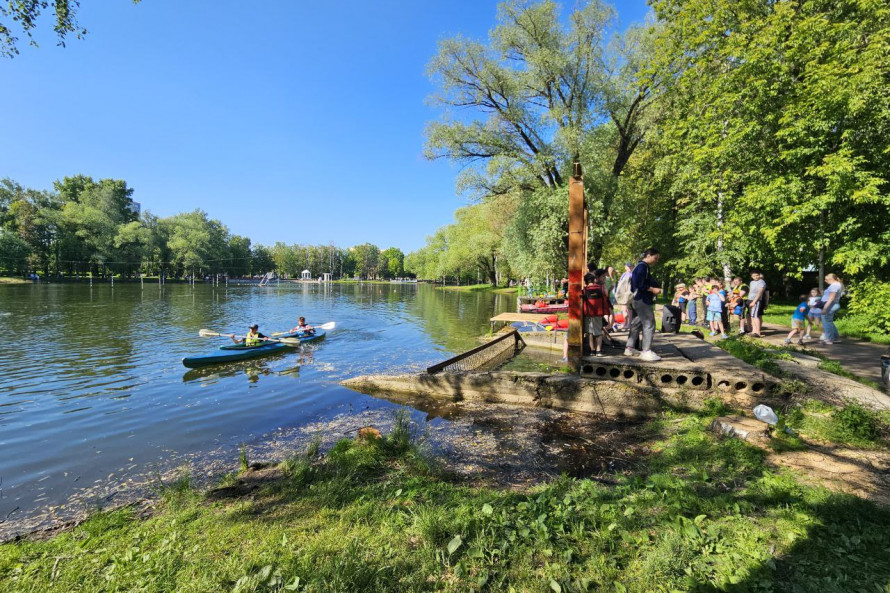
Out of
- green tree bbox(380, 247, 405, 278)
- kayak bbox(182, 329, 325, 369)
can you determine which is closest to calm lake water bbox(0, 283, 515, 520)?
kayak bbox(182, 329, 325, 369)

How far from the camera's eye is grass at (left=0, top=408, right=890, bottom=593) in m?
2.72

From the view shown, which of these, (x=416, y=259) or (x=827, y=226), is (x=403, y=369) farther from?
(x=416, y=259)

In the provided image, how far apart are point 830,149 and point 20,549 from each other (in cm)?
2032

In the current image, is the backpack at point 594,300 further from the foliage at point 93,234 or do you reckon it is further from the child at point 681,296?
the foliage at point 93,234

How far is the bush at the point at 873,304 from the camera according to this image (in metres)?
11.2

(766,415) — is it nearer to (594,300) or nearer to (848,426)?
(848,426)

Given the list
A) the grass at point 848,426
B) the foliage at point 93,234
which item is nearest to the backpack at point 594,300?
the grass at point 848,426

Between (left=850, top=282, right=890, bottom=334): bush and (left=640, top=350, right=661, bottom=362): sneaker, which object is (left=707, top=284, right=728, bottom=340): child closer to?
(left=850, top=282, right=890, bottom=334): bush

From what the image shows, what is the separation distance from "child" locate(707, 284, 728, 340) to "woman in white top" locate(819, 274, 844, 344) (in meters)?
2.33

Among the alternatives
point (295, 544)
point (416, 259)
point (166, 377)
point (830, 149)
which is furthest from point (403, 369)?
point (416, 259)

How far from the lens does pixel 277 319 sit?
1096 inches

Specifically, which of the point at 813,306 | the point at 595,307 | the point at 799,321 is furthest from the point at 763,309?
Answer: the point at 595,307

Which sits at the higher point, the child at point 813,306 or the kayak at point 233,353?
the child at point 813,306

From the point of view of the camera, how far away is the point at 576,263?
7.97 m
